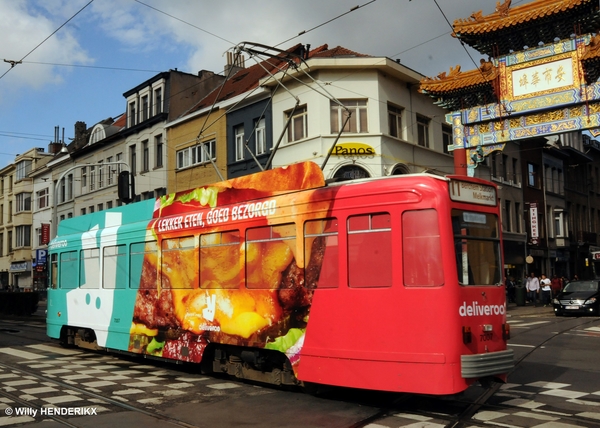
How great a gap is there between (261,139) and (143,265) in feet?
55.6

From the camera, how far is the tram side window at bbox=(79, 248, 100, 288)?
44.8 feet

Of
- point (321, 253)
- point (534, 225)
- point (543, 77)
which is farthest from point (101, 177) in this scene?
point (321, 253)

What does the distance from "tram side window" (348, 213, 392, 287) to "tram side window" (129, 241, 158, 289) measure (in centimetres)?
484

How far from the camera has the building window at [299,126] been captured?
26.5 m

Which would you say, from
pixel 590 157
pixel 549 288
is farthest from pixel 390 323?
pixel 590 157

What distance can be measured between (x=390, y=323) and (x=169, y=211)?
5.57 m

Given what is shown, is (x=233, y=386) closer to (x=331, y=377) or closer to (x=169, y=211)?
(x=331, y=377)

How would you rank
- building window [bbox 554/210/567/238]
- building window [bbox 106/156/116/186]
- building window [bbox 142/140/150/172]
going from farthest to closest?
building window [bbox 554/210/567/238] → building window [bbox 106/156/116/186] → building window [bbox 142/140/150/172]

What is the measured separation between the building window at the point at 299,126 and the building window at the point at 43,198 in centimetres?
3103

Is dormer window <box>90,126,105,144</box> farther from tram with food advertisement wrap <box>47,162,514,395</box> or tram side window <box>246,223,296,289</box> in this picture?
tram side window <box>246,223,296,289</box>

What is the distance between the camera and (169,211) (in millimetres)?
11766

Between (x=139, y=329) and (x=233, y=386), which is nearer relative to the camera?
(x=233, y=386)

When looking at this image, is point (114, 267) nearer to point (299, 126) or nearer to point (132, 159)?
point (299, 126)

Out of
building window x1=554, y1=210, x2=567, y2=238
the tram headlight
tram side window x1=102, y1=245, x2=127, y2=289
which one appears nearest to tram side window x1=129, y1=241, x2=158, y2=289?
tram side window x1=102, y1=245, x2=127, y2=289
